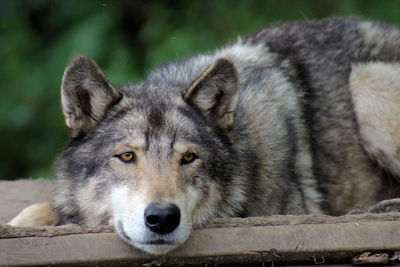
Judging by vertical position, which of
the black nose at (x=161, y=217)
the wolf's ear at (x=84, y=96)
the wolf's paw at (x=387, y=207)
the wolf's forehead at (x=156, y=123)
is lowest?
the wolf's paw at (x=387, y=207)

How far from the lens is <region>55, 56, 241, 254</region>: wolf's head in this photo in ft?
11.2

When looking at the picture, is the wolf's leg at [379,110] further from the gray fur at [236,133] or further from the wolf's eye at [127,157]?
the wolf's eye at [127,157]

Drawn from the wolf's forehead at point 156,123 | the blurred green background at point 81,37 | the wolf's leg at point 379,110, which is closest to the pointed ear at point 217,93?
the wolf's forehead at point 156,123

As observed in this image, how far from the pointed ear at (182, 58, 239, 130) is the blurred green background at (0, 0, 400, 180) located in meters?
4.82

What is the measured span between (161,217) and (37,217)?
1.65 meters

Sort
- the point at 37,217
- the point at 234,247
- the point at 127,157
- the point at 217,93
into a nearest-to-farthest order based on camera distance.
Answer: the point at 234,247
the point at 127,157
the point at 217,93
the point at 37,217

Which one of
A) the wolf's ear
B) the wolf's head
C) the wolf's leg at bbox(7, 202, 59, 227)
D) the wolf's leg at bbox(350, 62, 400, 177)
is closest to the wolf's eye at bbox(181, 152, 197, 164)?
the wolf's head

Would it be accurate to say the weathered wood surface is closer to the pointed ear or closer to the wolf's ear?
the wolf's ear

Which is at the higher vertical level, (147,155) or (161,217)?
(147,155)

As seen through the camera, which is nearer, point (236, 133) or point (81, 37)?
point (236, 133)

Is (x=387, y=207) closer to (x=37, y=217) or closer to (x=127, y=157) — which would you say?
(x=127, y=157)

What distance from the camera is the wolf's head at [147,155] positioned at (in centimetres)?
343

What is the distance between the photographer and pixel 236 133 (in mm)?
4645

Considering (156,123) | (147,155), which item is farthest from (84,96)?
(147,155)
